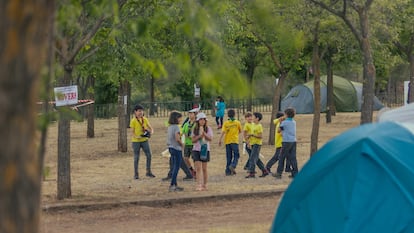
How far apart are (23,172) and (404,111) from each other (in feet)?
22.0

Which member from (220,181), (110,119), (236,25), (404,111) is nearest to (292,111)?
(220,181)

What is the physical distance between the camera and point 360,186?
6.87 metres

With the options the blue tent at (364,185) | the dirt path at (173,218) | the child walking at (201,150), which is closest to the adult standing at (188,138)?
the child walking at (201,150)

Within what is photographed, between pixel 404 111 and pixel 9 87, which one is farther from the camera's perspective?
pixel 404 111

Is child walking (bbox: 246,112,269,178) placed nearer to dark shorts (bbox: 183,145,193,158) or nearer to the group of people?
the group of people

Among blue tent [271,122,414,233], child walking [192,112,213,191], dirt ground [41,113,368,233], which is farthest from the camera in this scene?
child walking [192,112,213,191]

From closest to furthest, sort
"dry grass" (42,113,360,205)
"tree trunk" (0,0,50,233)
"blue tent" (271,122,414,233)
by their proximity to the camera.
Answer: "tree trunk" (0,0,50,233)
"blue tent" (271,122,414,233)
"dry grass" (42,113,360,205)

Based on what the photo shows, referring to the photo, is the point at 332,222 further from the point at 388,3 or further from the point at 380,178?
the point at 388,3

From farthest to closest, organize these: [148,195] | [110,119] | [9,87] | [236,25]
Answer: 1. [110,119]
2. [236,25]
3. [148,195]
4. [9,87]

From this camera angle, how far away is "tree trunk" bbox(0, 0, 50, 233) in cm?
221

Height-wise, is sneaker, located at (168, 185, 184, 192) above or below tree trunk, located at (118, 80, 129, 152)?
below

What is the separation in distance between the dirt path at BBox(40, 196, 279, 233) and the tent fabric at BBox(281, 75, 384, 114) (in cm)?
3195

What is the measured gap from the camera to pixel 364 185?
6879 millimetres

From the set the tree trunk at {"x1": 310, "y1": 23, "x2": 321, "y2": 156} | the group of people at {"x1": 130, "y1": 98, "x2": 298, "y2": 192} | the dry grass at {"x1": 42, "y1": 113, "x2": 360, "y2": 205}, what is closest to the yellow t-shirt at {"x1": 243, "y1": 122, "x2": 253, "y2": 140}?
the group of people at {"x1": 130, "y1": 98, "x2": 298, "y2": 192}
